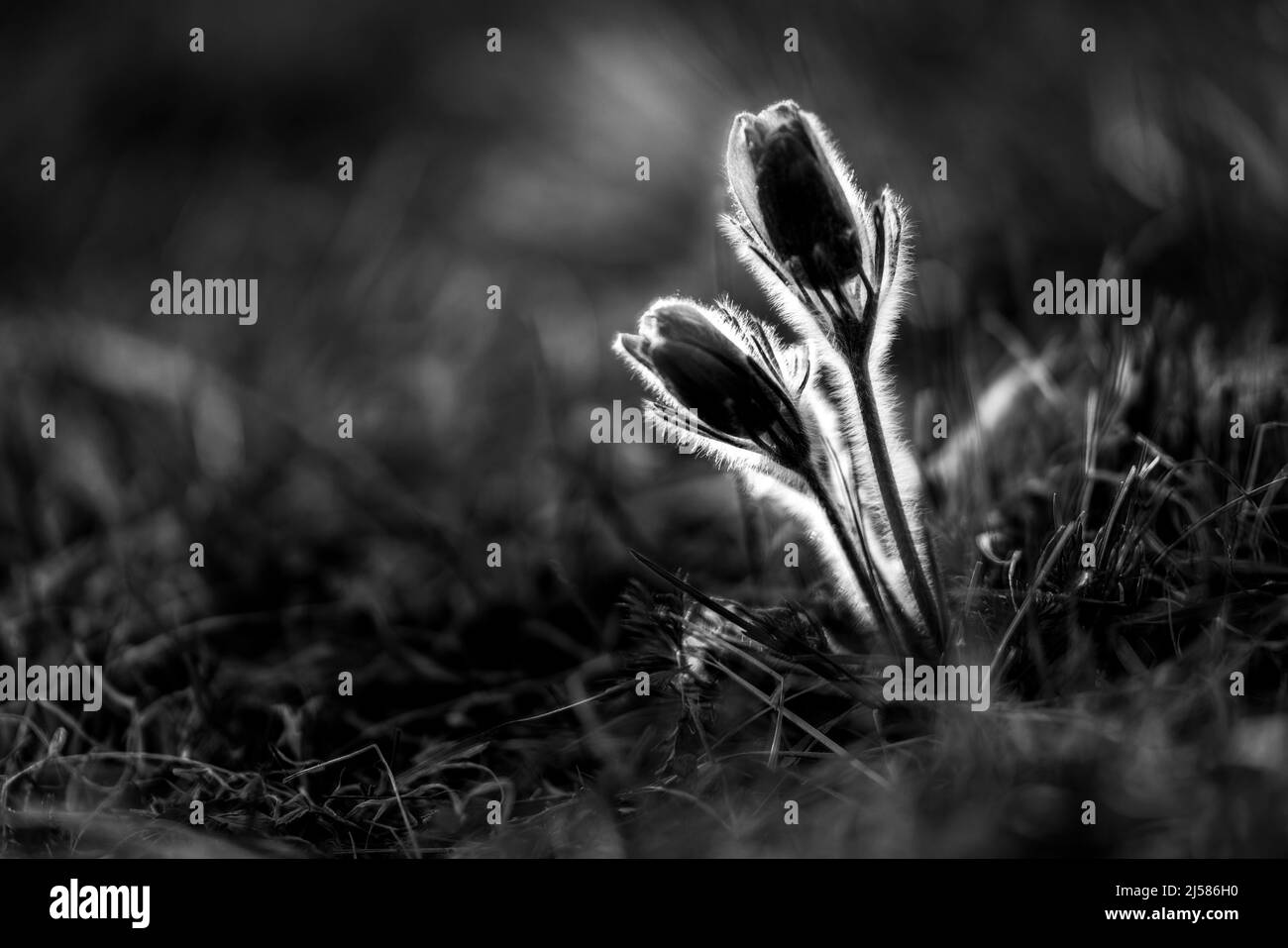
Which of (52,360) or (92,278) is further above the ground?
(92,278)

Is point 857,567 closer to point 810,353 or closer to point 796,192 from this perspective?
point 810,353

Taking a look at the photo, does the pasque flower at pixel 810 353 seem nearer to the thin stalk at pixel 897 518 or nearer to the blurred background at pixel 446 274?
the thin stalk at pixel 897 518

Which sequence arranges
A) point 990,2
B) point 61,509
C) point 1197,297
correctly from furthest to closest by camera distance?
1. point 990,2
2. point 61,509
3. point 1197,297

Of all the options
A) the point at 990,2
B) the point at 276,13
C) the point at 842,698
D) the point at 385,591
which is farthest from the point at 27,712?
the point at 276,13

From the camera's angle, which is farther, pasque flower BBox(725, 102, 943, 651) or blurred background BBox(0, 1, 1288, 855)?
blurred background BBox(0, 1, 1288, 855)

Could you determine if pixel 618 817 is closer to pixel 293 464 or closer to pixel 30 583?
pixel 30 583

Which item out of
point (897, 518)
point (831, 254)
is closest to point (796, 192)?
point (831, 254)

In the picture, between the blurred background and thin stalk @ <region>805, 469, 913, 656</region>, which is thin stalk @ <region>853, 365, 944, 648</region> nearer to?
thin stalk @ <region>805, 469, 913, 656</region>

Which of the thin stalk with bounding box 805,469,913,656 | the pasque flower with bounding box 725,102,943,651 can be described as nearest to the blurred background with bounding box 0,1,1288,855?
the pasque flower with bounding box 725,102,943,651
